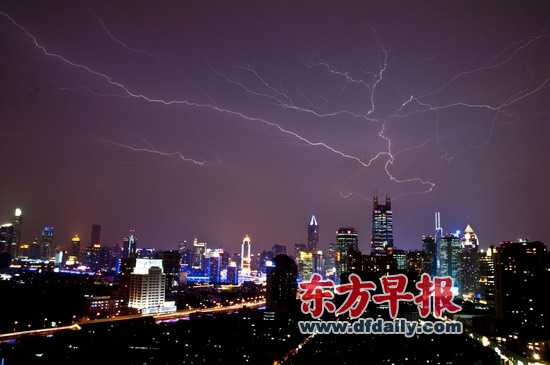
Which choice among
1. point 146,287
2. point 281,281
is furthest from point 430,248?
point 146,287

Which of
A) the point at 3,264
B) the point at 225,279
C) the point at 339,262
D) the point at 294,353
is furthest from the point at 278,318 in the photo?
the point at 225,279

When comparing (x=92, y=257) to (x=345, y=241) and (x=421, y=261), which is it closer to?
(x=345, y=241)

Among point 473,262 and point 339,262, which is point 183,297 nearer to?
point 339,262

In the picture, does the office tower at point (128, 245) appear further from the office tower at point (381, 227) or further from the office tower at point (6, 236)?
the office tower at point (381, 227)

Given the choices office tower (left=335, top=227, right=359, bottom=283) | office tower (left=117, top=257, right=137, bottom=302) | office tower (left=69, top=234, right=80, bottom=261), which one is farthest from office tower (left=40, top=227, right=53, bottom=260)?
office tower (left=335, top=227, right=359, bottom=283)

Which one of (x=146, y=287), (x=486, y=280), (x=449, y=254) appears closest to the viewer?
(x=146, y=287)

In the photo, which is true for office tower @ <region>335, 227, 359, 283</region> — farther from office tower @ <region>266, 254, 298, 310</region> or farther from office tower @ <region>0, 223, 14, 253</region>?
office tower @ <region>0, 223, 14, 253</region>
